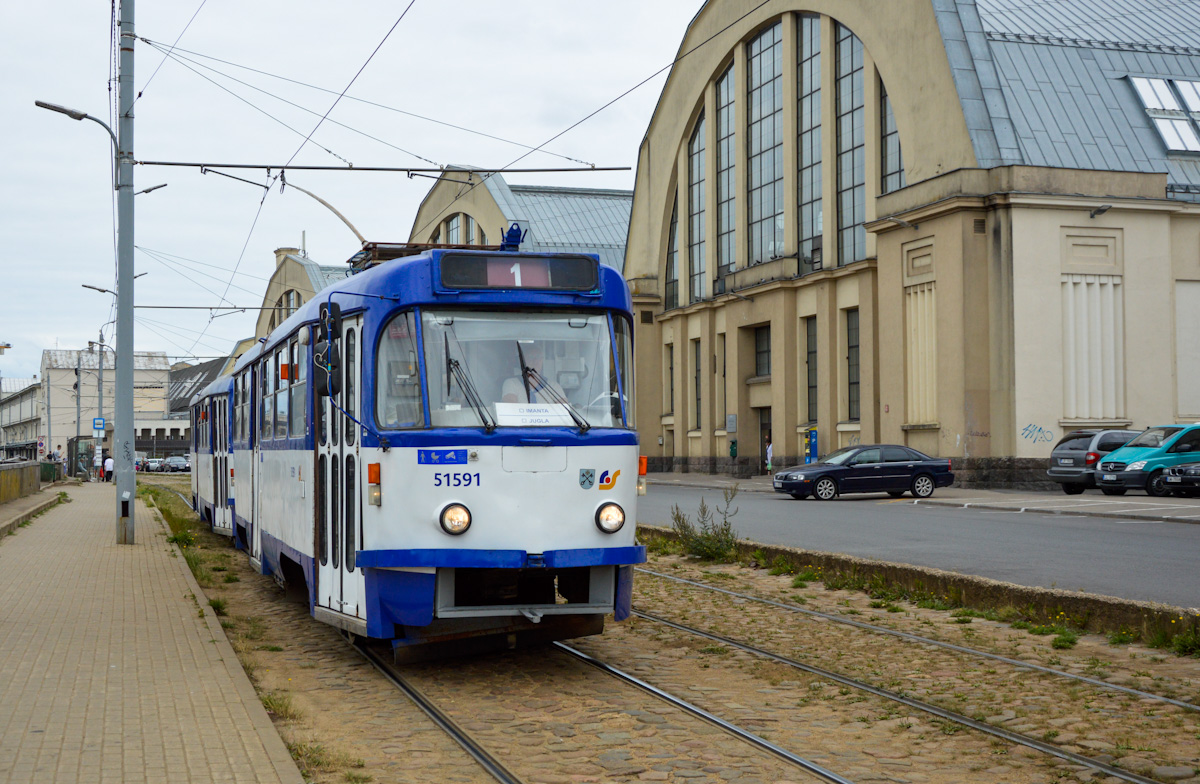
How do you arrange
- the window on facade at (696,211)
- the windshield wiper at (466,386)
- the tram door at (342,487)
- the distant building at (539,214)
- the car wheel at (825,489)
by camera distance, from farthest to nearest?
the distant building at (539,214) < the window on facade at (696,211) < the car wheel at (825,489) < the tram door at (342,487) < the windshield wiper at (466,386)

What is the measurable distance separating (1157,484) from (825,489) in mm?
7481

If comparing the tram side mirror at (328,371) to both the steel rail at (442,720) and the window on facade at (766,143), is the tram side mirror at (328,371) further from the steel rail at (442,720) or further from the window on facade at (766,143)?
the window on facade at (766,143)

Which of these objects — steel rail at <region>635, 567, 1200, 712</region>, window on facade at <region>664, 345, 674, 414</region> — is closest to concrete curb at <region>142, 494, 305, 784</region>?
steel rail at <region>635, 567, 1200, 712</region>

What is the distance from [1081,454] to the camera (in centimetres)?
3094

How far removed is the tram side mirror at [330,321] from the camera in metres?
9.03

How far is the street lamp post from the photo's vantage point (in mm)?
20312

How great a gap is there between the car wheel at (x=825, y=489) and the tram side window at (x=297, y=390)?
20869 mm

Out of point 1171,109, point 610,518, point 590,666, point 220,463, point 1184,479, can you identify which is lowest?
point 590,666

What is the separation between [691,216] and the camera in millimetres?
54219

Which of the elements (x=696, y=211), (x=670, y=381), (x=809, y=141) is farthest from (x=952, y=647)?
(x=670, y=381)

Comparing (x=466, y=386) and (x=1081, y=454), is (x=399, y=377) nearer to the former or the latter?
(x=466, y=386)

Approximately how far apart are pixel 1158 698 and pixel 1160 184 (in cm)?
3073

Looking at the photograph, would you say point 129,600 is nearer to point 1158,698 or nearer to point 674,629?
point 674,629

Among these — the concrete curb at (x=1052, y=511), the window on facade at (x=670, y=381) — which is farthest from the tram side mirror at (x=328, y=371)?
the window on facade at (x=670, y=381)
